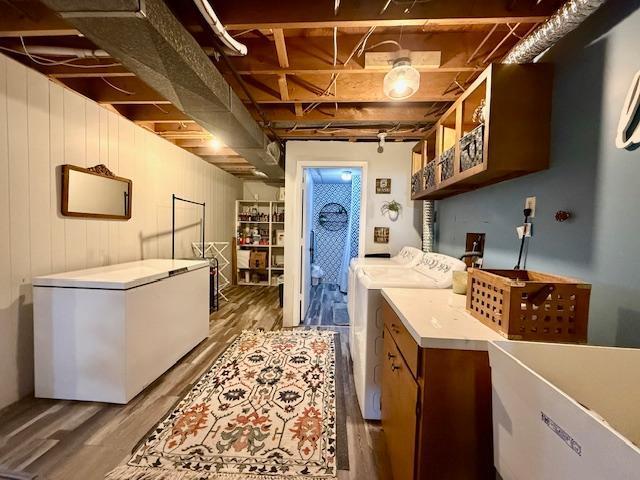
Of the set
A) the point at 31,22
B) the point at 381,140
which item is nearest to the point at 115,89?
the point at 31,22

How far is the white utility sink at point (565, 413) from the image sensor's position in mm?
412

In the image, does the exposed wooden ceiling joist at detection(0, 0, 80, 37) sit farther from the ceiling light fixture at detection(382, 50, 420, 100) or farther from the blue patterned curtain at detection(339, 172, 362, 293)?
the blue patterned curtain at detection(339, 172, 362, 293)

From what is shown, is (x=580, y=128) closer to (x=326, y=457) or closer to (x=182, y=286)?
(x=326, y=457)

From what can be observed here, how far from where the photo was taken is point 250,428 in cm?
166

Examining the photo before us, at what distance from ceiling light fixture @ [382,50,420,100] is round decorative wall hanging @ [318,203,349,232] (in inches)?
155

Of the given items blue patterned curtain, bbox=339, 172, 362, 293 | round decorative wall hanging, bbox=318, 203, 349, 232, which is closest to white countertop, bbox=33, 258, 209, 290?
blue patterned curtain, bbox=339, 172, 362, 293

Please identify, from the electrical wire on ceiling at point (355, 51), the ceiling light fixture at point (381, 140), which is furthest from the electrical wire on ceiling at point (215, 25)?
the ceiling light fixture at point (381, 140)

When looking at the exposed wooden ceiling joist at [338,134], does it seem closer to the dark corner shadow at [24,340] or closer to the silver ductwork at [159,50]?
the silver ductwork at [159,50]

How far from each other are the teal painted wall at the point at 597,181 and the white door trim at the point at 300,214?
1.89m

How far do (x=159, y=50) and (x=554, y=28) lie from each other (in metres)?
1.73

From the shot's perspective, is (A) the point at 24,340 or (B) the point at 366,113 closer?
(A) the point at 24,340

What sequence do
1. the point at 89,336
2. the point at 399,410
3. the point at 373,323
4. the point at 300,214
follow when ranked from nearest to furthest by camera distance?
the point at 399,410
the point at 373,323
the point at 89,336
the point at 300,214

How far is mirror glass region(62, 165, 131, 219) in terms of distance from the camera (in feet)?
6.89

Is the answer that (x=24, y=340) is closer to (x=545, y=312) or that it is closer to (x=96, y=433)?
(x=96, y=433)
